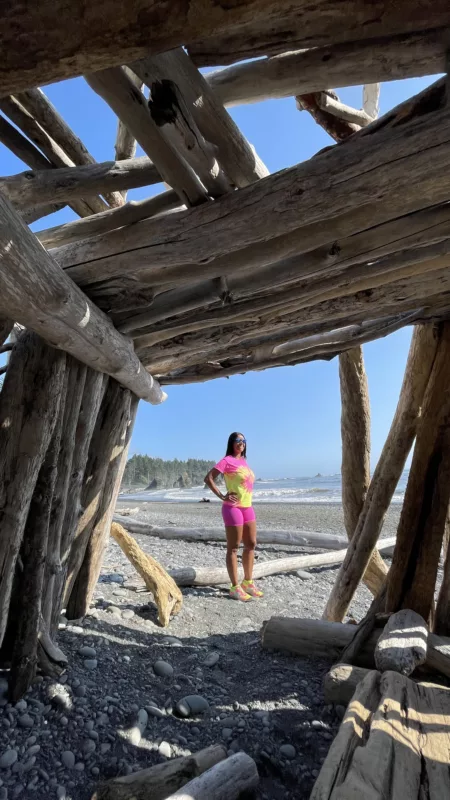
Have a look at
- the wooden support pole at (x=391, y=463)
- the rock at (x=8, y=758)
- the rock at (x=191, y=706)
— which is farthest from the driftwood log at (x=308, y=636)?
the rock at (x=8, y=758)

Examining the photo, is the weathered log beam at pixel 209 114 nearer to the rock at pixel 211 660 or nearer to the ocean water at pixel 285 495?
the rock at pixel 211 660

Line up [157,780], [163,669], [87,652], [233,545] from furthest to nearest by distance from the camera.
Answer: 1. [233,545]
2. [163,669]
3. [87,652]
4. [157,780]

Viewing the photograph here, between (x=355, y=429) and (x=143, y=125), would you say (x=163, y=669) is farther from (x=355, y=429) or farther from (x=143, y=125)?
(x=143, y=125)

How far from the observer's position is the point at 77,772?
210 cm

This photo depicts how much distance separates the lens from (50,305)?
80.4 inches

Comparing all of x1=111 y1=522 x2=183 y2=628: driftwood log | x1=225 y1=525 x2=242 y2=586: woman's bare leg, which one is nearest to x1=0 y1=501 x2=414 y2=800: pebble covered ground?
x1=111 y1=522 x2=183 y2=628: driftwood log

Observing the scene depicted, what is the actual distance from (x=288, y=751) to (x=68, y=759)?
1.09 m

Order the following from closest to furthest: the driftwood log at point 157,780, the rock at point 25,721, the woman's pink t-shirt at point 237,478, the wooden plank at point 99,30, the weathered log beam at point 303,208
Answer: the wooden plank at point 99,30, the weathered log beam at point 303,208, the driftwood log at point 157,780, the rock at point 25,721, the woman's pink t-shirt at point 237,478

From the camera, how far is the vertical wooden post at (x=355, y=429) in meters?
4.77

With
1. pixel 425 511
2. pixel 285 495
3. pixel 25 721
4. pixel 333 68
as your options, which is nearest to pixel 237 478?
pixel 425 511

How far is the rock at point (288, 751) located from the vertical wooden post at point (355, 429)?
2.61 m

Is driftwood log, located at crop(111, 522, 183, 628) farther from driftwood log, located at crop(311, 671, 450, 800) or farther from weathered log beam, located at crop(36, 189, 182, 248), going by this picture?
weathered log beam, located at crop(36, 189, 182, 248)

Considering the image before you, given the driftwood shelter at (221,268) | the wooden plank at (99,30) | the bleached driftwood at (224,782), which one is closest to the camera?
the wooden plank at (99,30)

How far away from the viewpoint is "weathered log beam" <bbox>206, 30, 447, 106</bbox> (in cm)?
149
